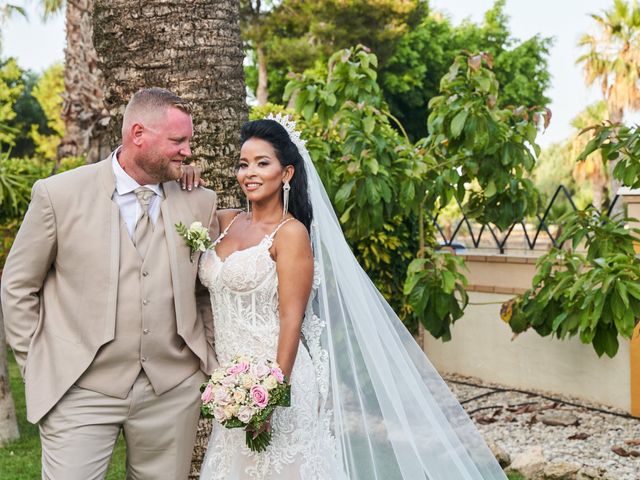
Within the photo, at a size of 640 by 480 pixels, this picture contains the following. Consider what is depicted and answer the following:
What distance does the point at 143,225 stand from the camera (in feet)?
10.8

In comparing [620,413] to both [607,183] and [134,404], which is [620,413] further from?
[607,183]

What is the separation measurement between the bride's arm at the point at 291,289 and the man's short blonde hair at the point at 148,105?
2.30ft

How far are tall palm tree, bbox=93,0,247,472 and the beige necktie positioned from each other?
100cm

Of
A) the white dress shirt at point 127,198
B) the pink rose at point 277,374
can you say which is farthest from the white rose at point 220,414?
the white dress shirt at point 127,198

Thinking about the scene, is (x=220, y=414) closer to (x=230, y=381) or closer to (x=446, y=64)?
(x=230, y=381)

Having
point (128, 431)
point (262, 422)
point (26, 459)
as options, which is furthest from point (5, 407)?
point (262, 422)

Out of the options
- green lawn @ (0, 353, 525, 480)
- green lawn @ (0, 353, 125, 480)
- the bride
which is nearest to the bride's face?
the bride

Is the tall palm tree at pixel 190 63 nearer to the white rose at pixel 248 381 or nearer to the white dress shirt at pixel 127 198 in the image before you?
the white dress shirt at pixel 127 198

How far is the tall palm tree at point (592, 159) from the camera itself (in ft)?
95.2

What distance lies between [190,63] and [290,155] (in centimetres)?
107

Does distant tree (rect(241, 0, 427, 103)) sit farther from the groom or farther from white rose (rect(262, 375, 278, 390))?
white rose (rect(262, 375, 278, 390))

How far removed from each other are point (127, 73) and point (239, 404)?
205 centimetres

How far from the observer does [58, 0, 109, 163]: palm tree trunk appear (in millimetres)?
13117

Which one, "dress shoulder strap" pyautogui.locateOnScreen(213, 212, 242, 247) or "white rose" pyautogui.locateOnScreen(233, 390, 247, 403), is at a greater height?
"dress shoulder strap" pyautogui.locateOnScreen(213, 212, 242, 247)
